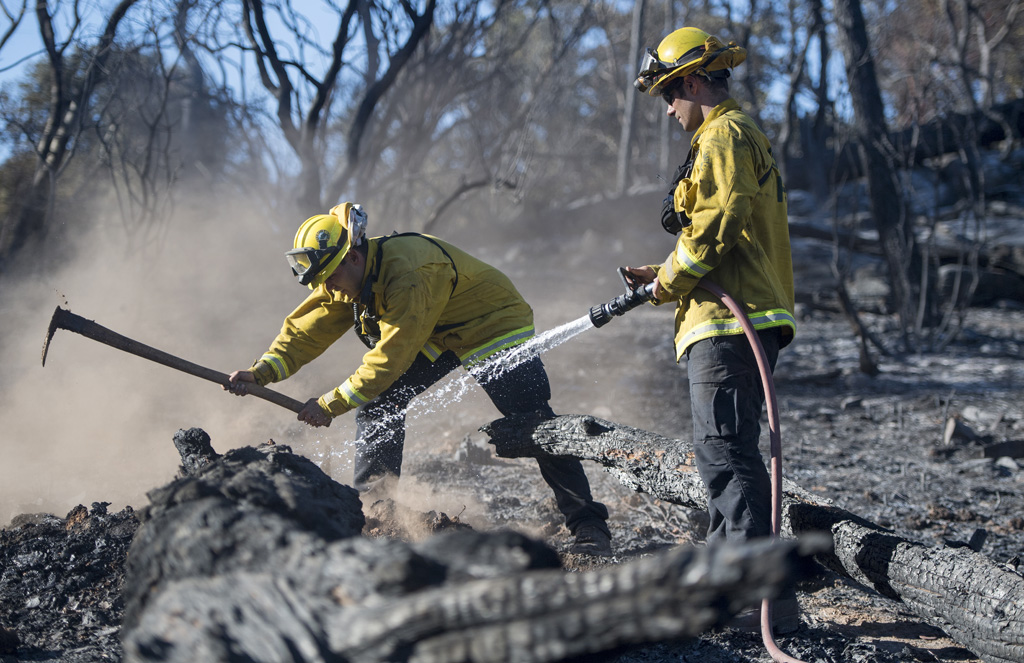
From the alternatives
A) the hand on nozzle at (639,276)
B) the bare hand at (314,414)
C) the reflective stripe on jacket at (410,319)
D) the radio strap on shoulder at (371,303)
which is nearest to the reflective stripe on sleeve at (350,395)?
the reflective stripe on jacket at (410,319)

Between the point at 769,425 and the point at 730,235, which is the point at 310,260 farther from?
the point at 769,425

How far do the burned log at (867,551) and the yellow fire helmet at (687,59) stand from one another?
1.53 meters

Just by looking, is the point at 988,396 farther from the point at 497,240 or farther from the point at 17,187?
the point at 17,187

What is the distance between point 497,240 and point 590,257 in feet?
6.16

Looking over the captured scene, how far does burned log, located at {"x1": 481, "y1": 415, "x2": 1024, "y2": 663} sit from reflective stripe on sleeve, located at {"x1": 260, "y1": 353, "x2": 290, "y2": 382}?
1.29 metres

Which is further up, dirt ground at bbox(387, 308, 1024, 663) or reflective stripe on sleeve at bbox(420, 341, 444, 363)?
reflective stripe on sleeve at bbox(420, 341, 444, 363)

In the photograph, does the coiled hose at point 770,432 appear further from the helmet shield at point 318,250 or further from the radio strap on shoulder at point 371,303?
→ the helmet shield at point 318,250

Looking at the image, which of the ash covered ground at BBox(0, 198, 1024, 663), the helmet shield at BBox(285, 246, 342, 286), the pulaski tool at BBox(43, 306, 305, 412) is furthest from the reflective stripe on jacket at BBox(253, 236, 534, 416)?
the ash covered ground at BBox(0, 198, 1024, 663)

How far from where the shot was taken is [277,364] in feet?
12.5

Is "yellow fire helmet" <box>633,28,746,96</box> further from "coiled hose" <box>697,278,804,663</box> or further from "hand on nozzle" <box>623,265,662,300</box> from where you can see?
"coiled hose" <box>697,278,804,663</box>


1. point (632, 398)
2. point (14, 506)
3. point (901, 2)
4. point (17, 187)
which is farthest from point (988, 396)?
point (901, 2)

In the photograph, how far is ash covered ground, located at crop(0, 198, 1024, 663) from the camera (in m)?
2.80

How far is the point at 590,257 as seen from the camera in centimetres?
1144

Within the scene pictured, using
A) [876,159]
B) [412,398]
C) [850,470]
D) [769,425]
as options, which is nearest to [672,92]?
[769,425]
